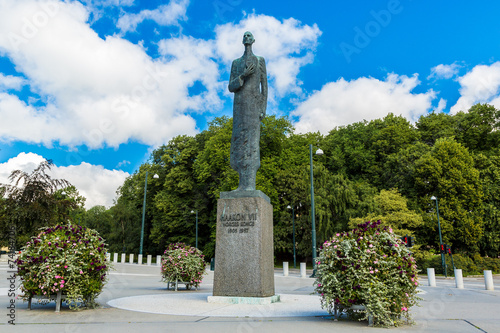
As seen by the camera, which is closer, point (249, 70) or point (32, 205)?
point (249, 70)

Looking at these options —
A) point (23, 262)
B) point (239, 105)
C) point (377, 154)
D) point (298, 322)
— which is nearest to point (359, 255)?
point (298, 322)

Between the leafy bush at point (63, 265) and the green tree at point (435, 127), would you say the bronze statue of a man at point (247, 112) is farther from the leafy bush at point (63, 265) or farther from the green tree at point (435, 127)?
the green tree at point (435, 127)

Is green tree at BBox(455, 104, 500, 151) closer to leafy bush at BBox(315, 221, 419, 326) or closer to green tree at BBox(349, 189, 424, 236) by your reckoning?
green tree at BBox(349, 189, 424, 236)

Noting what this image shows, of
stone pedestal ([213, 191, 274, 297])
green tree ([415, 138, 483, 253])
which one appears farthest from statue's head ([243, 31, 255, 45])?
green tree ([415, 138, 483, 253])

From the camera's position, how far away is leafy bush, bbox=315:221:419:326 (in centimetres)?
623

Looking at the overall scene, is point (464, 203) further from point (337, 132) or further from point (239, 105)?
point (239, 105)

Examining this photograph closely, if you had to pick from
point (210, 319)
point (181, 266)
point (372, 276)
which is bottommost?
point (210, 319)

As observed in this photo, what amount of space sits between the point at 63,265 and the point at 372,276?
5.92 m

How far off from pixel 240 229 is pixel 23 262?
479 centimetres

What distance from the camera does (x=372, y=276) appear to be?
6344 mm

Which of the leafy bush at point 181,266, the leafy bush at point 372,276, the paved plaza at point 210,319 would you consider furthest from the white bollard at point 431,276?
the leafy bush at point 372,276

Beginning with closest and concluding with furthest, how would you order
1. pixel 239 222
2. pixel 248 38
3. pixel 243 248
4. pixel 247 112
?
pixel 243 248
pixel 239 222
pixel 247 112
pixel 248 38

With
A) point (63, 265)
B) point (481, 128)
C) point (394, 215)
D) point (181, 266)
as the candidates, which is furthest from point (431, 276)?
point (481, 128)

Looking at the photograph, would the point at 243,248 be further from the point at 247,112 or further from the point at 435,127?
the point at 435,127
